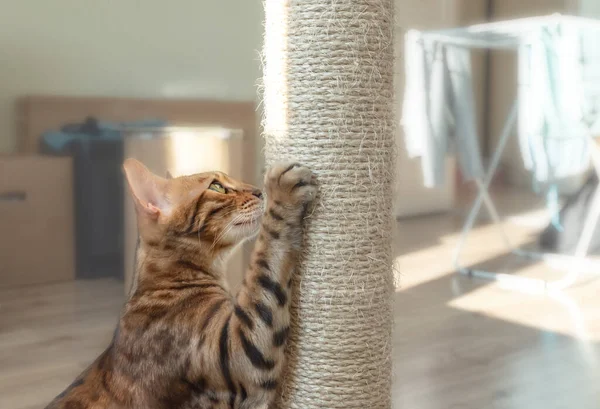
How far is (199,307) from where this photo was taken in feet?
3.32

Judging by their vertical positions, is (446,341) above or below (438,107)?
below

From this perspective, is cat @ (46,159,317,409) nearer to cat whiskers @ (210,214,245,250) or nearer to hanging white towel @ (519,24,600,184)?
cat whiskers @ (210,214,245,250)

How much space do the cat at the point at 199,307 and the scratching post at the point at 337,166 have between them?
54 mm

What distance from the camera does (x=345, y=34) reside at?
103 centimetres

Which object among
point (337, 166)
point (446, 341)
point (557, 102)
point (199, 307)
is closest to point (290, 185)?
point (337, 166)

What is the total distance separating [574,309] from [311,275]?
4.77ft

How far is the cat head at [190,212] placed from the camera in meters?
1.07

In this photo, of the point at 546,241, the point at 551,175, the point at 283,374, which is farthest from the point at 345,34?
the point at 546,241

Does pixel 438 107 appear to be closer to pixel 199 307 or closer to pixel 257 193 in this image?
pixel 257 193

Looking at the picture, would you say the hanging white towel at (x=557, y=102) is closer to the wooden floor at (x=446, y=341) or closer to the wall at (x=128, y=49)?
the wooden floor at (x=446, y=341)

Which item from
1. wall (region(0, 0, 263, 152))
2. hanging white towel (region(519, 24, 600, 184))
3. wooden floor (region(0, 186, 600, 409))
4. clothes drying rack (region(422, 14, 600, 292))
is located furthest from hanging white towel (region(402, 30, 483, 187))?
wall (region(0, 0, 263, 152))

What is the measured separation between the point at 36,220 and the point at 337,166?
163 cm

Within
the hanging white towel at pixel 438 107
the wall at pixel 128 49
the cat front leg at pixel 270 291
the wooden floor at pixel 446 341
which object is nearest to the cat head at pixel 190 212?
the cat front leg at pixel 270 291

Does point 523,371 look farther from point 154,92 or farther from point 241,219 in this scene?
point 154,92
